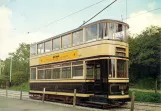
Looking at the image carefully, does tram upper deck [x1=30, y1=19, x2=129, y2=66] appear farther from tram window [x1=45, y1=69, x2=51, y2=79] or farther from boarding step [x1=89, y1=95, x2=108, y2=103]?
boarding step [x1=89, y1=95, x2=108, y2=103]

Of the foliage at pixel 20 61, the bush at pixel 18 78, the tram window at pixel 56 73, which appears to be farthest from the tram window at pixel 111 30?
the foliage at pixel 20 61

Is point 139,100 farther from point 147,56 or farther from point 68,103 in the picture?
point 147,56

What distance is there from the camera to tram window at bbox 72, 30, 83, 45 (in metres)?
16.9

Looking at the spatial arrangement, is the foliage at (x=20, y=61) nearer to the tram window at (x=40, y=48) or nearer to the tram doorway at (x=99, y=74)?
the tram window at (x=40, y=48)

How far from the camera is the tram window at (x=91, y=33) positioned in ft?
51.9

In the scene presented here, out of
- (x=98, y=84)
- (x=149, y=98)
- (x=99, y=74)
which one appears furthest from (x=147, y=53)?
(x=98, y=84)

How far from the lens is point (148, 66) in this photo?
2970 centimetres

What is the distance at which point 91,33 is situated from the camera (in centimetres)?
1605

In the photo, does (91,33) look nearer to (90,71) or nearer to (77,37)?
(77,37)

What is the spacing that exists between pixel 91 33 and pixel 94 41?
619 mm

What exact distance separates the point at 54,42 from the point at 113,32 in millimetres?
5566

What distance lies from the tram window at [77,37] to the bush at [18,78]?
39.3m

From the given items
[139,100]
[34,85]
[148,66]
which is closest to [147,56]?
[148,66]

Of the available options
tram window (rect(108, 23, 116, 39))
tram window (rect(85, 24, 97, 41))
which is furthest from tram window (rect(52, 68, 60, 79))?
tram window (rect(108, 23, 116, 39))
